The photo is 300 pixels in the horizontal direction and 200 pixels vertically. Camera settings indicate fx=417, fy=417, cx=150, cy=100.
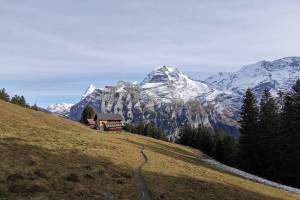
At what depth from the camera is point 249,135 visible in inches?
3942

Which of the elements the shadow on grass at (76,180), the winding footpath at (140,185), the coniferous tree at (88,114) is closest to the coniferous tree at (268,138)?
the shadow on grass at (76,180)

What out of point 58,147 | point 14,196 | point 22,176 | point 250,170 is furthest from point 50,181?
point 250,170

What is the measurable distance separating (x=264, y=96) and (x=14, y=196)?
81.9m

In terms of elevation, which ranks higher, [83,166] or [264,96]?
[264,96]

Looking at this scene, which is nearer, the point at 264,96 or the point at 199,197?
the point at 199,197

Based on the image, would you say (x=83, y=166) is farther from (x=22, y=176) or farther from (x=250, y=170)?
(x=250, y=170)

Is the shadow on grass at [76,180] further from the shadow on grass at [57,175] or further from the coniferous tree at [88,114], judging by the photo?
the coniferous tree at [88,114]

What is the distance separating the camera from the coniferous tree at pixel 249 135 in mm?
98625

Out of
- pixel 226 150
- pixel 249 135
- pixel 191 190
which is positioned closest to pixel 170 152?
pixel 249 135

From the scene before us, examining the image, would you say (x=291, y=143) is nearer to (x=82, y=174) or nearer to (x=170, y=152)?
(x=170, y=152)

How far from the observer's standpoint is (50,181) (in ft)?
111

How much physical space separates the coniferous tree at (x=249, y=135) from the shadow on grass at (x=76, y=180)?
49.4 metres

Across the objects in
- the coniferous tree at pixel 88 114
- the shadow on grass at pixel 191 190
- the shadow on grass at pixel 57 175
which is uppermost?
the coniferous tree at pixel 88 114

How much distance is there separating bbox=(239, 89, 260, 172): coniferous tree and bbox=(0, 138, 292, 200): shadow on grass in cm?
4941
